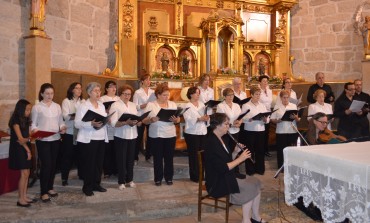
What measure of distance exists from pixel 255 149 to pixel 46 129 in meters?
3.35

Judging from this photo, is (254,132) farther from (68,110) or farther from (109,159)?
(68,110)

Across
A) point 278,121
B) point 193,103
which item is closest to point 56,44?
point 193,103

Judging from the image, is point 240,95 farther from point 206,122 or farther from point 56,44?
point 56,44

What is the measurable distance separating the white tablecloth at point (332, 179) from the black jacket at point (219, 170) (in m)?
0.67

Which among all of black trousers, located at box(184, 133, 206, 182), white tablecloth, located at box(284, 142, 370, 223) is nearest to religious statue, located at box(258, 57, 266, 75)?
black trousers, located at box(184, 133, 206, 182)

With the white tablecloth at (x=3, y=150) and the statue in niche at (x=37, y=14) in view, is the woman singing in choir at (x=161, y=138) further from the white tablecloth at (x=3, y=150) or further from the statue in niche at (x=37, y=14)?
the statue in niche at (x=37, y=14)

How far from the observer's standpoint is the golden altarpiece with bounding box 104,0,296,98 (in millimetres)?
8195

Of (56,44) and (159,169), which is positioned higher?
(56,44)

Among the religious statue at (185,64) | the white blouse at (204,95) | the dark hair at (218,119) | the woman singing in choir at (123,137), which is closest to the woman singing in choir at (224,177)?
the dark hair at (218,119)

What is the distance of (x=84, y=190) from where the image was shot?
17.3 feet

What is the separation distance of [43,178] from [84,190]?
0.58 m

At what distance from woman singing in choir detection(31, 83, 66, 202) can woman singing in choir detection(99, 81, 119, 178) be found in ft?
3.07

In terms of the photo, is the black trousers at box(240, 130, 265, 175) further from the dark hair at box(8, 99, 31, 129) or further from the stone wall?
the stone wall

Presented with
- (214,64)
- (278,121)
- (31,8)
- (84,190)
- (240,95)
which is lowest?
(84,190)
